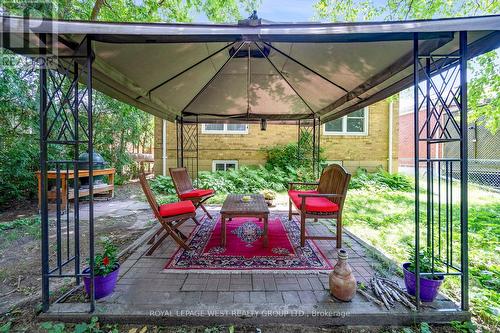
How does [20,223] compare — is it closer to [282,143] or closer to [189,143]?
[189,143]

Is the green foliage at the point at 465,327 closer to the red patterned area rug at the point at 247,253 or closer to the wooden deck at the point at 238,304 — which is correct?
the wooden deck at the point at 238,304

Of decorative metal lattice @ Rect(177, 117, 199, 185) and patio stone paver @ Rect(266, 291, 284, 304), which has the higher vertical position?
decorative metal lattice @ Rect(177, 117, 199, 185)

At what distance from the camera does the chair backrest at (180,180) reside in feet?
15.8

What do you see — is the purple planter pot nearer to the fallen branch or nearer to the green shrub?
the fallen branch

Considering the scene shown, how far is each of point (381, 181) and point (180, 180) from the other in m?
7.28

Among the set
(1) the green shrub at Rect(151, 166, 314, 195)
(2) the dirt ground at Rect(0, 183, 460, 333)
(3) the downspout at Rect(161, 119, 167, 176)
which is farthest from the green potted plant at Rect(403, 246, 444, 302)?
(3) the downspout at Rect(161, 119, 167, 176)

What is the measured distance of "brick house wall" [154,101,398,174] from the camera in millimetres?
9109

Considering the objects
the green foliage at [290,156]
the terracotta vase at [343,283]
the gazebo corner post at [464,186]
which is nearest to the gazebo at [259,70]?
the gazebo corner post at [464,186]

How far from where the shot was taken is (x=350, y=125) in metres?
9.51

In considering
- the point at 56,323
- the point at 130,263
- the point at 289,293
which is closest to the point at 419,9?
the point at 289,293

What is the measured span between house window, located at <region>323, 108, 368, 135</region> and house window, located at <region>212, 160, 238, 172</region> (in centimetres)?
375

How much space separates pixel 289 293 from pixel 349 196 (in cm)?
569

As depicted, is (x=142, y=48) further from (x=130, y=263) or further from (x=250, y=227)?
(x=250, y=227)

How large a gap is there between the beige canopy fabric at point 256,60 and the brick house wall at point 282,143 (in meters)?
3.10
